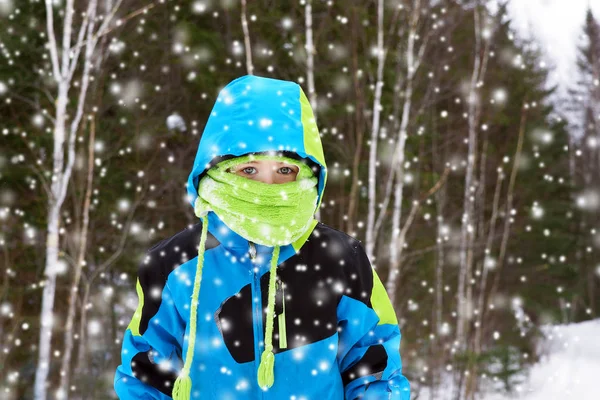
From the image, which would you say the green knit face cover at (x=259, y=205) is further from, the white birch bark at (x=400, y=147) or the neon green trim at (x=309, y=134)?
the white birch bark at (x=400, y=147)

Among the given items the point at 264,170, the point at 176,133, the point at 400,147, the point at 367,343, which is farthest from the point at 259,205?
the point at 176,133

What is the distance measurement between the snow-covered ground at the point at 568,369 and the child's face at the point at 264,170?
1087 centimetres

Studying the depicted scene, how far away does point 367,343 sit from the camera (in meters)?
1.75

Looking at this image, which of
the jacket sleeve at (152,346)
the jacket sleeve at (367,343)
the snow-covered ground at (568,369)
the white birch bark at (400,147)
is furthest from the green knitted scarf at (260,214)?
the snow-covered ground at (568,369)

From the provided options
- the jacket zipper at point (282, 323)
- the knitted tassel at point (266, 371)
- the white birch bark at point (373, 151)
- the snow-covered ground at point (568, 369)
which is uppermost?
the white birch bark at point (373, 151)

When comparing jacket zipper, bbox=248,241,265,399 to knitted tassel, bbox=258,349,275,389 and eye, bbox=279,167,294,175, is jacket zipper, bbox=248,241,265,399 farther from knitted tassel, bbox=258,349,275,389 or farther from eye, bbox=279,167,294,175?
eye, bbox=279,167,294,175

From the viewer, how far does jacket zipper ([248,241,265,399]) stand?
5.48 ft

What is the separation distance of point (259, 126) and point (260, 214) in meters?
0.29

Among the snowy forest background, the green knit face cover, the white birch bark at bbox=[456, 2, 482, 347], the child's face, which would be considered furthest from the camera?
the white birch bark at bbox=[456, 2, 482, 347]

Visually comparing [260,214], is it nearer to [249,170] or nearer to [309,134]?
[249,170]

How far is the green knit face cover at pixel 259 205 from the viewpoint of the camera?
1.65m

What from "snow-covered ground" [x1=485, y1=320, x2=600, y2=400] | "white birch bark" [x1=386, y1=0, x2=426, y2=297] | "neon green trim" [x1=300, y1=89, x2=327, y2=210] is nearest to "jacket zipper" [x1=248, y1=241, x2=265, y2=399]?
"neon green trim" [x1=300, y1=89, x2=327, y2=210]

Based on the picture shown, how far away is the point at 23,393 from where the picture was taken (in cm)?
923

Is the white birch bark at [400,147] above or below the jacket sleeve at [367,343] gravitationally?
above
